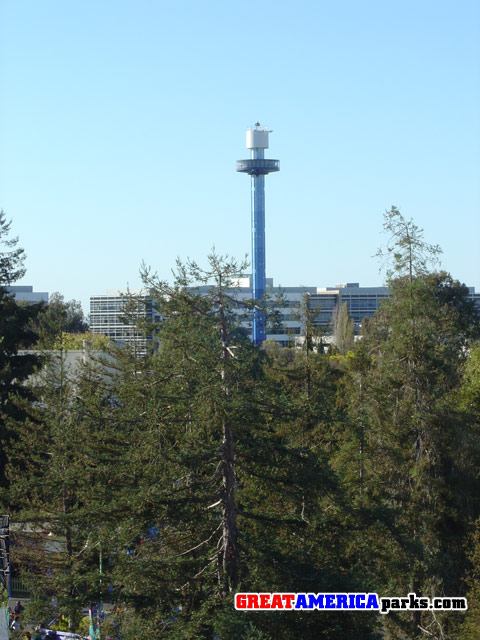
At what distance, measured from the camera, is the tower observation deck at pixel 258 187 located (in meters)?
89.5

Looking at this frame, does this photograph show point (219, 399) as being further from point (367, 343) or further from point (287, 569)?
point (367, 343)

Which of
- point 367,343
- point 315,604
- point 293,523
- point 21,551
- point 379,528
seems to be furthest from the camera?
point 367,343

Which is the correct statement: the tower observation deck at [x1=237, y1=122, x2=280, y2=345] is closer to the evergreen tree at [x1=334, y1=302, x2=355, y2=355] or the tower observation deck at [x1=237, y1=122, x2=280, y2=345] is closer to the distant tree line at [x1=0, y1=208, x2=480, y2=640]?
the evergreen tree at [x1=334, y1=302, x2=355, y2=355]

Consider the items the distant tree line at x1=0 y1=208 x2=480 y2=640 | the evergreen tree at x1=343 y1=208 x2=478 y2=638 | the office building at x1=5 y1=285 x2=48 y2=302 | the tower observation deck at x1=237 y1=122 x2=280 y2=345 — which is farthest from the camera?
the office building at x1=5 y1=285 x2=48 y2=302

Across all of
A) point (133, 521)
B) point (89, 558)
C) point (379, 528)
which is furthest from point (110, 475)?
point (379, 528)

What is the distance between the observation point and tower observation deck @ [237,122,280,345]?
89500mm

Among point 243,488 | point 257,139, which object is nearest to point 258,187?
point 257,139

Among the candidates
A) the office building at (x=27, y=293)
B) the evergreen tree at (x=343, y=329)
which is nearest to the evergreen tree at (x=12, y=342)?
the evergreen tree at (x=343, y=329)

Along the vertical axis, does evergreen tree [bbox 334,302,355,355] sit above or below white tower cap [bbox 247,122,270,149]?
below

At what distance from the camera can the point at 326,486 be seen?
14109 mm

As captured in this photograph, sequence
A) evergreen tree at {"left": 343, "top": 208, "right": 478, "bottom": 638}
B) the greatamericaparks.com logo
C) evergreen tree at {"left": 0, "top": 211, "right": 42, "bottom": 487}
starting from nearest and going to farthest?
1. the greatamericaparks.com logo
2. evergreen tree at {"left": 343, "top": 208, "right": 478, "bottom": 638}
3. evergreen tree at {"left": 0, "top": 211, "right": 42, "bottom": 487}

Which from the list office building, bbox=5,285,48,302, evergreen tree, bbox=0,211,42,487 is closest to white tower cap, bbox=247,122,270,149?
office building, bbox=5,285,48,302

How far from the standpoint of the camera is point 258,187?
96.9 meters

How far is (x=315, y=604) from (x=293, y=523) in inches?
Result: 67.7
